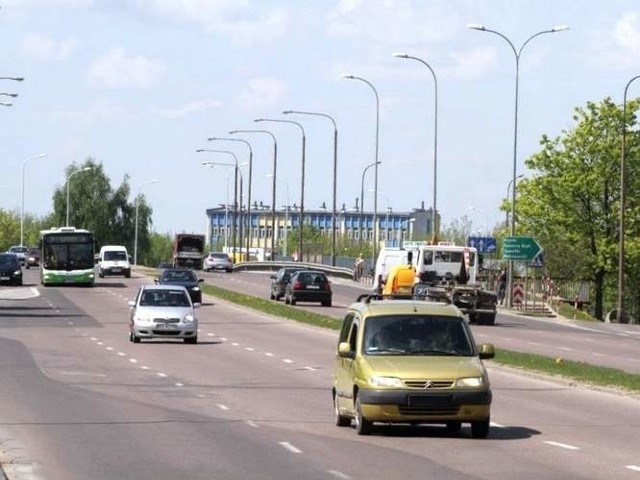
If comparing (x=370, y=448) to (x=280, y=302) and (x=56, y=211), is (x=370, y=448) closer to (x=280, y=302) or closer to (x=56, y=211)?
(x=280, y=302)

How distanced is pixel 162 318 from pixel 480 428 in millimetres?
24100

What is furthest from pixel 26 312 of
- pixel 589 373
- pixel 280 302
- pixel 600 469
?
pixel 600 469

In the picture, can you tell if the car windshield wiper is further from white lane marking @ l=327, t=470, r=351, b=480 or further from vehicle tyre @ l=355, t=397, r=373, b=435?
white lane marking @ l=327, t=470, r=351, b=480

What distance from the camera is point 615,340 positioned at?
178ft

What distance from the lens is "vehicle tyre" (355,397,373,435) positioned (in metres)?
19.2

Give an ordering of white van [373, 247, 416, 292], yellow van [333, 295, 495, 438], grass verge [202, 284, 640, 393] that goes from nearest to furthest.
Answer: yellow van [333, 295, 495, 438]
grass verge [202, 284, 640, 393]
white van [373, 247, 416, 292]

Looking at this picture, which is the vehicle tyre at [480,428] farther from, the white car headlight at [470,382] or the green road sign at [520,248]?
the green road sign at [520,248]

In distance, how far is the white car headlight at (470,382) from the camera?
1884 cm

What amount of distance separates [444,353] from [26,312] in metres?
41.2

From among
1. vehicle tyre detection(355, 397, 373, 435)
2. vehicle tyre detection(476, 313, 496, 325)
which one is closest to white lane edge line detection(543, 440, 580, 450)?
vehicle tyre detection(355, 397, 373, 435)

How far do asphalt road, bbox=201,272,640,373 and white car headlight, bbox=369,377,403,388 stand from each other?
16679mm

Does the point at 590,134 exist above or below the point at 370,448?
above

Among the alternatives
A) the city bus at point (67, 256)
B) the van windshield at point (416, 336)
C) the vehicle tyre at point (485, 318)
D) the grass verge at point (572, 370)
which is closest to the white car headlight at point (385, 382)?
the van windshield at point (416, 336)

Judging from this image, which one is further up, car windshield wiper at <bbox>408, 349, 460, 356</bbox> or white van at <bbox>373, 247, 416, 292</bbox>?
white van at <bbox>373, 247, 416, 292</bbox>
